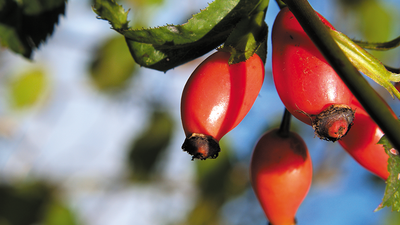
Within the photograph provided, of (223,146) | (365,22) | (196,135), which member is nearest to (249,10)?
(196,135)

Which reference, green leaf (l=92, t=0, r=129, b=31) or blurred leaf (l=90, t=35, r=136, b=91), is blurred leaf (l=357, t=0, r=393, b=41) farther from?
green leaf (l=92, t=0, r=129, b=31)

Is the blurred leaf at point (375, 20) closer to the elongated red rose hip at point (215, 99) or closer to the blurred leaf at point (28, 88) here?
the elongated red rose hip at point (215, 99)

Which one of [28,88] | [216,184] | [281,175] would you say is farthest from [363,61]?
[28,88]

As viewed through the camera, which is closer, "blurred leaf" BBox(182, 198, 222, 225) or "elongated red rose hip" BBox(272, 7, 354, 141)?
"elongated red rose hip" BBox(272, 7, 354, 141)

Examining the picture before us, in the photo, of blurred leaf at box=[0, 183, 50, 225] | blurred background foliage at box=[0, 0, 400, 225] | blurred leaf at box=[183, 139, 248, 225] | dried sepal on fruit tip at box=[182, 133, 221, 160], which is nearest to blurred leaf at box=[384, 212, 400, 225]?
blurred background foliage at box=[0, 0, 400, 225]

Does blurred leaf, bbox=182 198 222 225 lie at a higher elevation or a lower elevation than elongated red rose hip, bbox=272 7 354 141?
lower

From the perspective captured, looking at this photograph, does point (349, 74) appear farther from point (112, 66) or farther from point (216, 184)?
point (112, 66)
